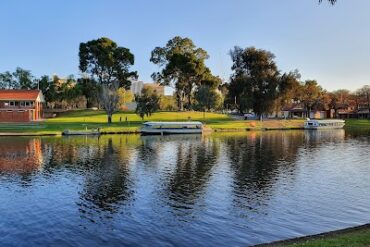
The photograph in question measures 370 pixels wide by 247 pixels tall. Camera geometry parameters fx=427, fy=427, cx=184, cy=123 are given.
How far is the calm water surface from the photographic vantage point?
786 inches

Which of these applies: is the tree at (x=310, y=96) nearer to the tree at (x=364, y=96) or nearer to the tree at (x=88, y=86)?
the tree at (x=364, y=96)

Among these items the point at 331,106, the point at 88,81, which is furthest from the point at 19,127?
the point at 331,106

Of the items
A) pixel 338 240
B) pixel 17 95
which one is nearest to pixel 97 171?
pixel 338 240

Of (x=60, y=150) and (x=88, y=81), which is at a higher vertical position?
(x=88, y=81)

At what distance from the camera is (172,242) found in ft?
61.6

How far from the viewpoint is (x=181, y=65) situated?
12838cm

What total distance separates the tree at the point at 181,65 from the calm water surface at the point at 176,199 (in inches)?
3290

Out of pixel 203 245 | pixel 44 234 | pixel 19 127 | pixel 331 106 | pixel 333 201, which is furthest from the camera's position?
pixel 331 106

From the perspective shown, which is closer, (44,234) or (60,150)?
(44,234)

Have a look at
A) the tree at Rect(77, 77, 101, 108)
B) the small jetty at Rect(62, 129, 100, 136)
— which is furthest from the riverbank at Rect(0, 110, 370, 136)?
the tree at Rect(77, 77, 101, 108)

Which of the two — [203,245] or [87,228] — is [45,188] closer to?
[87,228]

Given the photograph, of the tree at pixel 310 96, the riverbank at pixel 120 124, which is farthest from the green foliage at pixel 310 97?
the riverbank at pixel 120 124

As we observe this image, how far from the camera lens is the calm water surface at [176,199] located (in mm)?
19969

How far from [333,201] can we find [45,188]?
19492 mm
